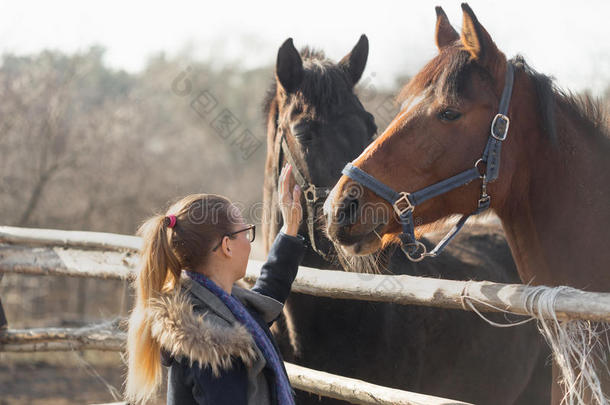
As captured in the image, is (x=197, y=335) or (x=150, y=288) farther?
(x=150, y=288)

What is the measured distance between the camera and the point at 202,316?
189cm

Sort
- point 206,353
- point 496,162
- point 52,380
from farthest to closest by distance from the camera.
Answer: point 52,380, point 496,162, point 206,353

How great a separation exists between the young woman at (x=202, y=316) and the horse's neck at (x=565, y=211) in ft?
3.55

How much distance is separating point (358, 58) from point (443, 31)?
0.96 metres

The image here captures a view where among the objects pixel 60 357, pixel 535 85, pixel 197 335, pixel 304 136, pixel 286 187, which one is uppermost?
pixel 535 85

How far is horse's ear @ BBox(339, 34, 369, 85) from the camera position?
142 inches

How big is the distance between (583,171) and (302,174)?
4.52 feet

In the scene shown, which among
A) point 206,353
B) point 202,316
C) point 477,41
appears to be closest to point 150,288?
point 202,316

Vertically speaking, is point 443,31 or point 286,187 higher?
point 443,31

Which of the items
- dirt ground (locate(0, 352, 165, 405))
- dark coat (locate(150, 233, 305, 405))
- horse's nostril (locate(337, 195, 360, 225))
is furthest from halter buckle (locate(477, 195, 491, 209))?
dirt ground (locate(0, 352, 165, 405))

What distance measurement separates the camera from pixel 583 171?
232 centimetres

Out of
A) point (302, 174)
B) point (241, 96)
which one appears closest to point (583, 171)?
point (302, 174)

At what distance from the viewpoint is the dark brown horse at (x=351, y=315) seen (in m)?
3.09

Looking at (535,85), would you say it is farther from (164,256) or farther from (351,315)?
(164,256)
